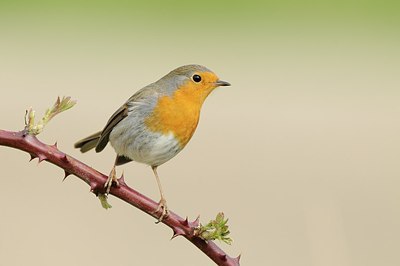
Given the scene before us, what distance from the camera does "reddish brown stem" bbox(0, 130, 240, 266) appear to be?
223cm

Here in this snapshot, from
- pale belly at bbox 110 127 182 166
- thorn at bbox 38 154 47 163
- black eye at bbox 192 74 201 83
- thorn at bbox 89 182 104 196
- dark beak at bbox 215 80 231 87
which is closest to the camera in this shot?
thorn at bbox 38 154 47 163

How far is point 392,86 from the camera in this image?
12594 millimetres

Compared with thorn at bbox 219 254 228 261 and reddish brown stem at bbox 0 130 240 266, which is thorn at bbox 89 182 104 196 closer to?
reddish brown stem at bbox 0 130 240 266

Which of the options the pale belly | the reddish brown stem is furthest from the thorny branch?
the pale belly

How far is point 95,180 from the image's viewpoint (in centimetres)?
239

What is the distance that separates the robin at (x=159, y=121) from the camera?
13.1ft

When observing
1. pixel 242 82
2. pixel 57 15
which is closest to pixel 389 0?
pixel 242 82

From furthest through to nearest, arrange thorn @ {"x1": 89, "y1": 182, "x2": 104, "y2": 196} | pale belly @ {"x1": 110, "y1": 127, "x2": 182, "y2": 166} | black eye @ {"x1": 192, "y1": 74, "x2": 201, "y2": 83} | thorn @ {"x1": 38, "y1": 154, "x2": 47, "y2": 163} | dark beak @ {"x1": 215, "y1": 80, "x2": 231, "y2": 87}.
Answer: black eye @ {"x1": 192, "y1": 74, "x2": 201, "y2": 83} → dark beak @ {"x1": 215, "y1": 80, "x2": 231, "y2": 87} → pale belly @ {"x1": 110, "y1": 127, "x2": 182, "y2": 166} → thorn @ {"x1": 89, "y1": 182, "x2": 104, "y2": 196} → thorn @ {"x1": 38, "y1": 154, "x2": 47, "y2": 163}

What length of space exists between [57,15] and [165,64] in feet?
8.99

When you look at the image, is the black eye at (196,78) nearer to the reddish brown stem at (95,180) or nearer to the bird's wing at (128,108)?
the bird's wing at (128,108)

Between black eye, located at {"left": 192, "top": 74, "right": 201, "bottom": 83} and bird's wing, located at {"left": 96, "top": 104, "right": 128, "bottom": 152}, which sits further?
black eye, located at {"left": 192, "top": 74, "right": 201, "bottom": 83}

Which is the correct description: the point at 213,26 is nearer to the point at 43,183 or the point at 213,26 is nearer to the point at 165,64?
the point at 165,64

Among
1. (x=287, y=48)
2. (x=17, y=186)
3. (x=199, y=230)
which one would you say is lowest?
(x=17, y=186)

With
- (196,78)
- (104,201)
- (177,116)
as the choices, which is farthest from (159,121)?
(104,201)
